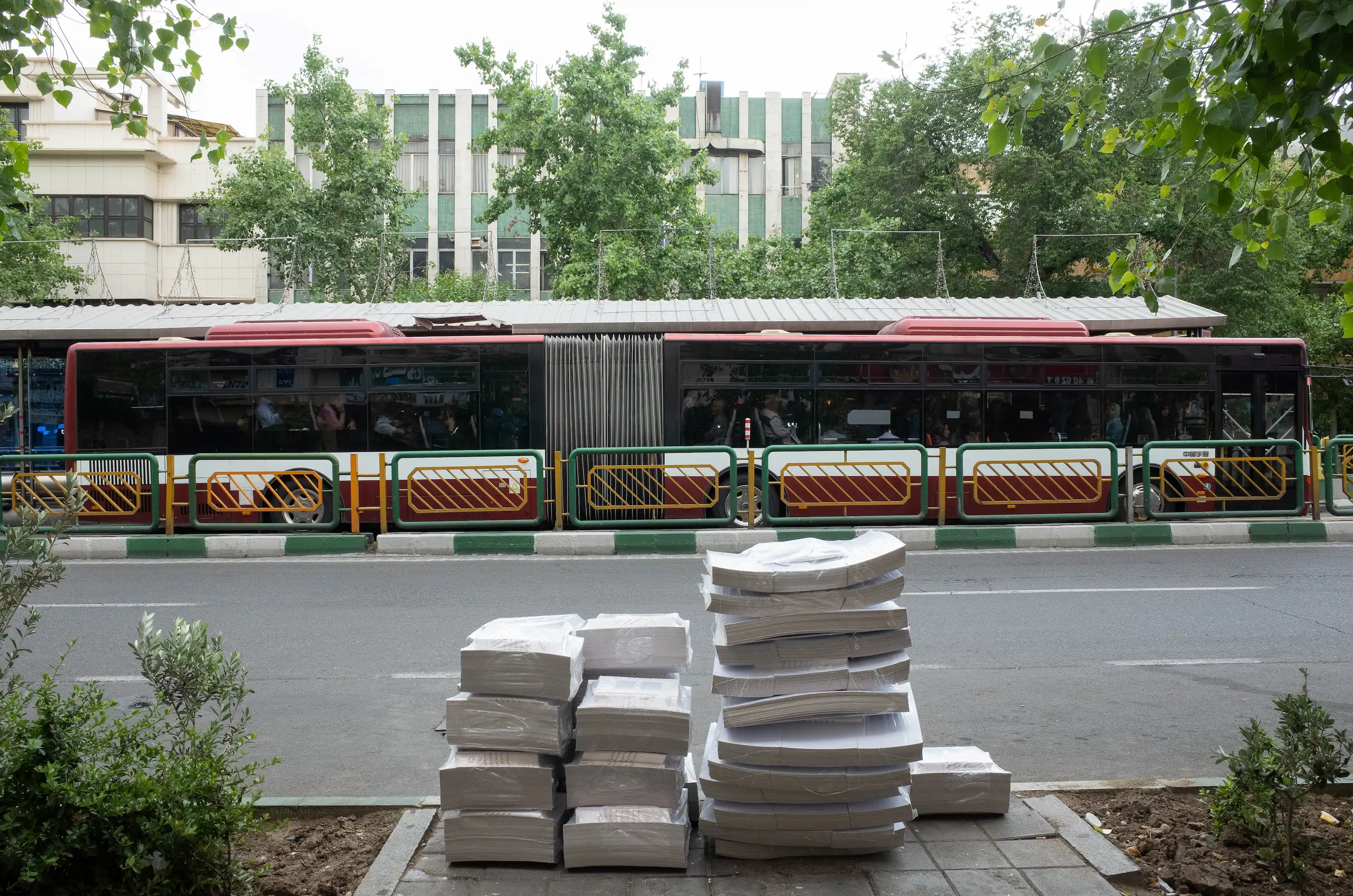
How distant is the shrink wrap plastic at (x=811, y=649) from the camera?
4086mm

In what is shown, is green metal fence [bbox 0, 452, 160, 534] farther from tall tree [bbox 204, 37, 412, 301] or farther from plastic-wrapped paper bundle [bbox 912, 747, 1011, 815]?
tall tree [bbox 204, 37, 412, 301]

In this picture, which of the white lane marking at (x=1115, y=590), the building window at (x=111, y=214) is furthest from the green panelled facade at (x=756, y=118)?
the white lane marking at (x=1115, y=590)

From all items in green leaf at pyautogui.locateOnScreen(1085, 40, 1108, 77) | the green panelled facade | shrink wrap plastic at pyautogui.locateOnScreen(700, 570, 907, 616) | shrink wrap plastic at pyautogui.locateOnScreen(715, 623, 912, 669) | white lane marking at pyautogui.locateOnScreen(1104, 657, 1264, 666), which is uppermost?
the green panelled facade

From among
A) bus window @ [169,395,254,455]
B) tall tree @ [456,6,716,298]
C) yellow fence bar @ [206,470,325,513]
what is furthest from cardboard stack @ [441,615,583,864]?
tall tree @ [456,6,716,298]

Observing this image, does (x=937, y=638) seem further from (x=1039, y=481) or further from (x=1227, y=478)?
(x=1227, y=478)

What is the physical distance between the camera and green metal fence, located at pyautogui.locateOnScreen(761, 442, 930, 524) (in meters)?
14.2

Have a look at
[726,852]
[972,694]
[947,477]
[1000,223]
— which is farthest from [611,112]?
[726,852]

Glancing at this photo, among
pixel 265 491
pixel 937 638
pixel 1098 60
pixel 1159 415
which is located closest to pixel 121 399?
pixel 265 491

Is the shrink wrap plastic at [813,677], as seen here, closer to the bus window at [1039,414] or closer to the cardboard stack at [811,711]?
the cardboard stack at [811,711]

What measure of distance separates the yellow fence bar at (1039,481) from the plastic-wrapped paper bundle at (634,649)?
35.4 feet

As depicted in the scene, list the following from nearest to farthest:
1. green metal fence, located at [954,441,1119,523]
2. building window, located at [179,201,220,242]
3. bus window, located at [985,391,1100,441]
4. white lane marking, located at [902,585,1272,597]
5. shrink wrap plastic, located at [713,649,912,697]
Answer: shrink wrap plastic, located at [713,649,912,697] → white lane marking, located at [902,585,1272,597] → green metal fence, located at [954,441,1119,523] → bus window, located at [985,391,1100,441] → building window, located at [179,201,220,242]

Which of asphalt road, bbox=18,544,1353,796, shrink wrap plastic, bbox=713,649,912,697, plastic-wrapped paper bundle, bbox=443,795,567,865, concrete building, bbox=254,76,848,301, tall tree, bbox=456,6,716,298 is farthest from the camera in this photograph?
concrete building, bbox=254,76,848,301

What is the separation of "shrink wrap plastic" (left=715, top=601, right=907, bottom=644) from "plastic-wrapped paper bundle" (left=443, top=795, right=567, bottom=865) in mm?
949

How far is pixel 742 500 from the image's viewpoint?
15.3 meters
